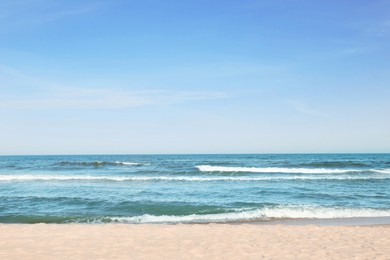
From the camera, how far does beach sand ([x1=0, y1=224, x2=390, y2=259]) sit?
22.0 feet

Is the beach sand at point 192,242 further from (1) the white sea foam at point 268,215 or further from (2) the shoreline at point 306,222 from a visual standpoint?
(1) the white sea foam at point 268,215

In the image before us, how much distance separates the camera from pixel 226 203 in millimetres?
14305

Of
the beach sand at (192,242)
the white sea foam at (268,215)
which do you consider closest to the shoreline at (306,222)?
the white sea foam at (268,215)

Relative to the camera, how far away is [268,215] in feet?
39.6

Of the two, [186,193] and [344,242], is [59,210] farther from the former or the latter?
[344,242]

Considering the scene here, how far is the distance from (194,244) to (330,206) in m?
7.94

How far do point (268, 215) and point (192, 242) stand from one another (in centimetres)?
512

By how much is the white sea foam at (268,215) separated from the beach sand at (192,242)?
1994 millimetres

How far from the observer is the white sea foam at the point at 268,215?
1176cm

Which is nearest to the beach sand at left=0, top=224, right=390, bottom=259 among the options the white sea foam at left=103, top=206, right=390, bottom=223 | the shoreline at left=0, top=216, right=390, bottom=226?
the shoreline at left=0, top=216, right=390, bottom=226

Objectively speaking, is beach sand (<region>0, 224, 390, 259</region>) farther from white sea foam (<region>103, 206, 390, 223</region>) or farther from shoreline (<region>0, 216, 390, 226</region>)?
white sea foam (<region>103, 206, 390, 223</region>)

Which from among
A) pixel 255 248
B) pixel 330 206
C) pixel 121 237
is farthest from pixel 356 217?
pixel 121 237

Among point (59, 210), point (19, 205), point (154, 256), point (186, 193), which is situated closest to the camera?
point (154, 256)

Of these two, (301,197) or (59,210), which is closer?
(59,210)
